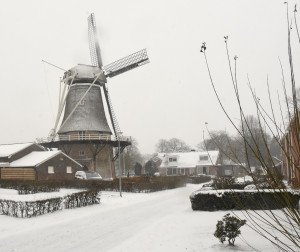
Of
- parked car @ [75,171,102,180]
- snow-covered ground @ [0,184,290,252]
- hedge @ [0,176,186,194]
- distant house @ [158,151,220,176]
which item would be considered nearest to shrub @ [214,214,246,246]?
snow-covered ground @ [0,184,290,252]

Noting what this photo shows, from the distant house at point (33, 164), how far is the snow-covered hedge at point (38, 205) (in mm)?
16181

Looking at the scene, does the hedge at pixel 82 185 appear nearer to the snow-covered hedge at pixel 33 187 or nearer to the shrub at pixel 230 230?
the snow-covered hedge at pixel 33 187

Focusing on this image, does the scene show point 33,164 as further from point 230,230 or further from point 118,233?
point 230,230

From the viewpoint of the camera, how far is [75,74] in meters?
37.7

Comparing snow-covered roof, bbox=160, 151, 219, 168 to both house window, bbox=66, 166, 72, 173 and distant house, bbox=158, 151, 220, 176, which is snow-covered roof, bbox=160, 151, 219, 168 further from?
house window, bbox=66, 166, 72, 173

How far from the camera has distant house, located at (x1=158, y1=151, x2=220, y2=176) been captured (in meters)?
61.6

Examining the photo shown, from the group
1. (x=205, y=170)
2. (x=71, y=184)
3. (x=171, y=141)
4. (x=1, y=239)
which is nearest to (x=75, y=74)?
(x=71, y=184)

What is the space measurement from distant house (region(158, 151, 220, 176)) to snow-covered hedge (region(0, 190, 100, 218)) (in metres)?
44.6

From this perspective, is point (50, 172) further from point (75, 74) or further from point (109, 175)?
point (75, 74)

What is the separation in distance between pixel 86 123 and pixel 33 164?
8030mm

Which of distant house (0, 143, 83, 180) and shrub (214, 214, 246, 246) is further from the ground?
distant house (0, 143, 83, 180)

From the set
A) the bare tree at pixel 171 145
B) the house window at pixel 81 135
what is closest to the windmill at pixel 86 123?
the house window at pixel 81 135

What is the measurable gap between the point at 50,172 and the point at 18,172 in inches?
126

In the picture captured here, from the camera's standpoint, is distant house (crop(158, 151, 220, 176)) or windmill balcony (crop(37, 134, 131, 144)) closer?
windmill balcony (crop(37, 134, 131, 144))
